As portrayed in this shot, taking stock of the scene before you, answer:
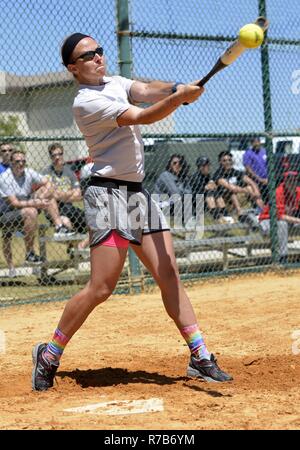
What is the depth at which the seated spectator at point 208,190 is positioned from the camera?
10539mm

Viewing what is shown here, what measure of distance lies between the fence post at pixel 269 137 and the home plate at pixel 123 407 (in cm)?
624

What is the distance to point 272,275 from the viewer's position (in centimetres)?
1032

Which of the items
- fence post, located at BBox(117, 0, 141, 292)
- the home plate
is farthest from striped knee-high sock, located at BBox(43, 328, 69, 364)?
fence post, located at BBox(117, 0, 141, 292)

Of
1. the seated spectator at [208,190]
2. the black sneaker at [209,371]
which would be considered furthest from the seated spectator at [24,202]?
the black sneaker at [209,371]

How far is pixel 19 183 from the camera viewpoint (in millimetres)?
9984

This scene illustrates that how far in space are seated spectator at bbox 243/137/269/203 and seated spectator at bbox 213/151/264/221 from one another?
8 cm

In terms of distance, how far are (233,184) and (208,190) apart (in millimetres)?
678

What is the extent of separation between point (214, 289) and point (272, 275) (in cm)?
125

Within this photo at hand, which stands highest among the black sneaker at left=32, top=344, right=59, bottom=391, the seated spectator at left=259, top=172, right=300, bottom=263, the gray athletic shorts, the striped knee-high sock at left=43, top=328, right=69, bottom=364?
the gray athletic shorts

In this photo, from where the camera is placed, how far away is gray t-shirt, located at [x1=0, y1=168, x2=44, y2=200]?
9805mm

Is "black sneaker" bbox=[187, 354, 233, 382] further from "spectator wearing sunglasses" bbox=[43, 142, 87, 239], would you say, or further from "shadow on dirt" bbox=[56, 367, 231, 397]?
"spectator wearing sunglasses" bbox=[43, 142, 87, 239]

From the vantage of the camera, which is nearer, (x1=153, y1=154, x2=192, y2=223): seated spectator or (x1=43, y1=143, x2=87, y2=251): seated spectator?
(x1=153, y1=154, x2=192, y2=223): seated spectator

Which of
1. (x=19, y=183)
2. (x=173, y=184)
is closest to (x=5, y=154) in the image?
(x=19, y=183)
